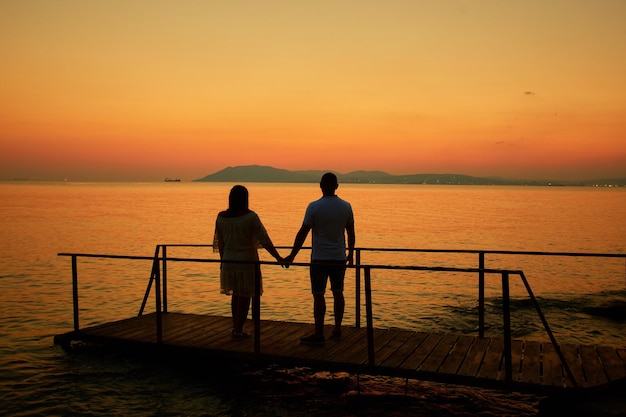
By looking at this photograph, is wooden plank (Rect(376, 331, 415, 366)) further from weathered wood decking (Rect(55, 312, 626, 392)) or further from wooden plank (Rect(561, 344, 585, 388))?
wooden plank (Rect(561, 344, 585, 388))

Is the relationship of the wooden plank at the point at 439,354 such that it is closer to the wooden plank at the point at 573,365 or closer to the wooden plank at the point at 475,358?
the wooden plank at the point at 475,358

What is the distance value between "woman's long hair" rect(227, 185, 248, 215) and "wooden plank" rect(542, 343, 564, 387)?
4041 millimetres

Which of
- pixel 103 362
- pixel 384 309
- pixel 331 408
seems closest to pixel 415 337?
pixel 331 408

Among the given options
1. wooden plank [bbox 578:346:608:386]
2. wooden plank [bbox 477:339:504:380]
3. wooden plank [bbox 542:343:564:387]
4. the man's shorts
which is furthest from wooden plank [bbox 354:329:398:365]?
wooden plank [bbox 578:346:608:386]

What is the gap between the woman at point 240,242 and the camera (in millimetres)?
7328

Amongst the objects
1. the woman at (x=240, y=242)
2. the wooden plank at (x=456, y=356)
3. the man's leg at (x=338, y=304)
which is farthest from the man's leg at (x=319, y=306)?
the wooden plank at (x=456, y=356)

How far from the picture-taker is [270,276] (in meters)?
20.1

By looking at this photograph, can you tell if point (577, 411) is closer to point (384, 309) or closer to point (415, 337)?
point (415, 337)

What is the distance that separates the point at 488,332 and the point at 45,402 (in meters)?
9.06

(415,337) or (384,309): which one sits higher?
(415,337)

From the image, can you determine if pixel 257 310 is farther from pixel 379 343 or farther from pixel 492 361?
pixel 492 361

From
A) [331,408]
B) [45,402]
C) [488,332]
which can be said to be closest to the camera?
[331,408]

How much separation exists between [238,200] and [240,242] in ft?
1.86

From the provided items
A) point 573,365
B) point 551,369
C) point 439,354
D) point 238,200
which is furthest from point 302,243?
point 573,365
